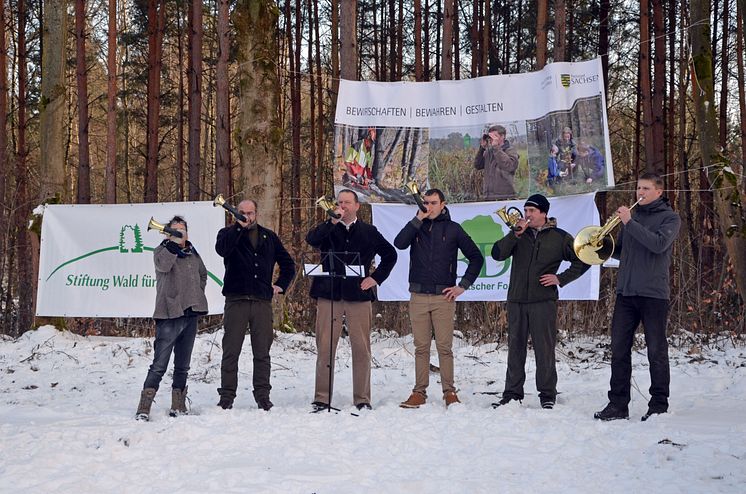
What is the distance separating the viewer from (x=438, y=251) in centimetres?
735

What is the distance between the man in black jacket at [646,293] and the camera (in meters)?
6.43

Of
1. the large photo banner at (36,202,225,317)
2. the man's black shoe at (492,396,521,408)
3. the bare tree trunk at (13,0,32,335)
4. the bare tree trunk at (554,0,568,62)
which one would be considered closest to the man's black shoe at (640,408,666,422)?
the man's black shoe at (492,396,521,408)

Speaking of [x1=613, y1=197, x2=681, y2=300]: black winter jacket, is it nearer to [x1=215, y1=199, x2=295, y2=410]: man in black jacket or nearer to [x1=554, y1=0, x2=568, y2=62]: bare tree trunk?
[x1=215, y1=199, x2=295, y2=410]: man in black jacket

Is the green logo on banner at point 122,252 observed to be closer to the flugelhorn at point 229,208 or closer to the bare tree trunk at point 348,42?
the bare tree trunk at point 348,42

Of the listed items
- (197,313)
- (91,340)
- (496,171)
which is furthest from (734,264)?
(91,340)

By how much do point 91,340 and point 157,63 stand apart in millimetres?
8603

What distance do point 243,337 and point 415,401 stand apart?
1.58 m

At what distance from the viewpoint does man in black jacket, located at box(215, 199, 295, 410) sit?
710 cm

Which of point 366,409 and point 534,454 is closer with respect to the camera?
point 534,454

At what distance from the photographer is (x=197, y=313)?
6863 mm

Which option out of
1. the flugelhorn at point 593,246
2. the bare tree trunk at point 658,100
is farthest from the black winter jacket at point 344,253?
the bare tree trunk at point 658,100

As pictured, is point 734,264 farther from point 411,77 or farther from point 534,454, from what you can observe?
point 411,77

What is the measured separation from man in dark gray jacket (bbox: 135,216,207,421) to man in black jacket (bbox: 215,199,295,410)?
325 millimetres

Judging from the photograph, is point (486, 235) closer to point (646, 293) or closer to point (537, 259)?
point (537, 259)
